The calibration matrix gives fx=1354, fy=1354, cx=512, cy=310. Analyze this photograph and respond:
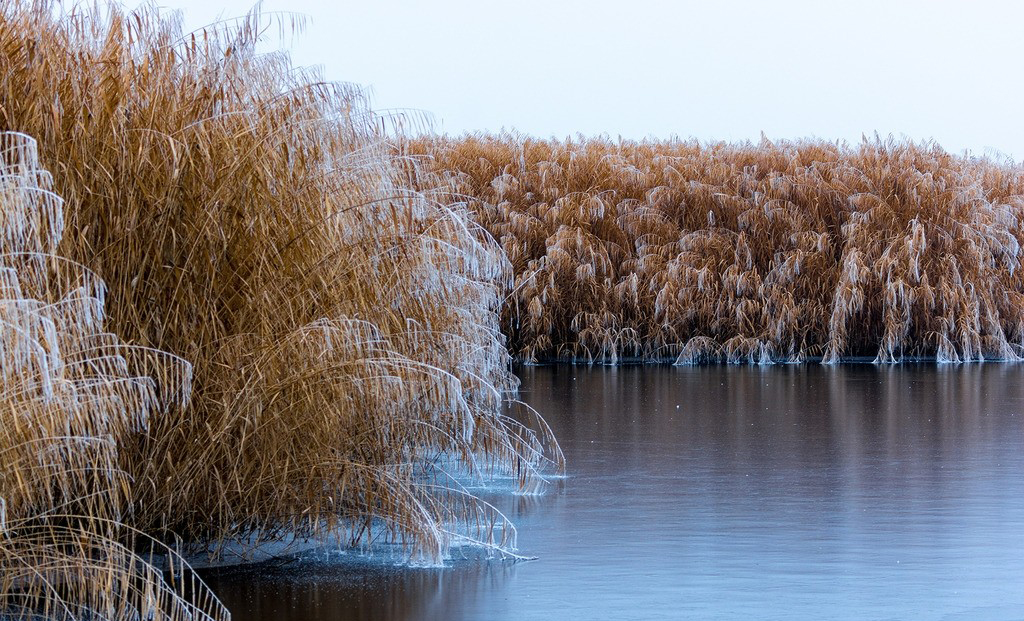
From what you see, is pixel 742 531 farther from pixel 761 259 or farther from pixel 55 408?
pixel 761 259

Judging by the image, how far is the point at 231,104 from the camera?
19.8 feet

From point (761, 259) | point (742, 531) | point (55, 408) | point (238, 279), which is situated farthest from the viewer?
point (761, 259)

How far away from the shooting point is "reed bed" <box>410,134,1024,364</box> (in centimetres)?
Answer: 1638

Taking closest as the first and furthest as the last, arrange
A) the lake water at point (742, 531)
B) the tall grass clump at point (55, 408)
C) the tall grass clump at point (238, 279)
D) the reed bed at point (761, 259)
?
the tall grass clump at point (55, 408) → the lake water at point (742, 531) → the tall grass clump at point (238, 279) → the reed bed at point (761, 259)

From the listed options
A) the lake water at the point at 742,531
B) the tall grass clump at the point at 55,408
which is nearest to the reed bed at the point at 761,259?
the lake water at the point at 742,531

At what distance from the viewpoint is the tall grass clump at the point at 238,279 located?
5.49 metres

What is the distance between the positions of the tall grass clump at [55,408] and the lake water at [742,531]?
58 centimetres

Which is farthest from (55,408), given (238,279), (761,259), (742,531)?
(761,259)

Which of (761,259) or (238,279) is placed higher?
Result: (761,259)

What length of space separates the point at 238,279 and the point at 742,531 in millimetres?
2589

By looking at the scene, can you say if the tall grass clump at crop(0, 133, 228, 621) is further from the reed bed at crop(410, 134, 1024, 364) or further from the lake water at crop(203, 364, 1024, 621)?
the reed bed at crop(410, 134, 1024, 364)

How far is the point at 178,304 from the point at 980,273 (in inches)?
529

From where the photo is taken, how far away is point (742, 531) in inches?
249

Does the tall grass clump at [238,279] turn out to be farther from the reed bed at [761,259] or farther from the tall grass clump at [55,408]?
the reed bed at [761,259]
